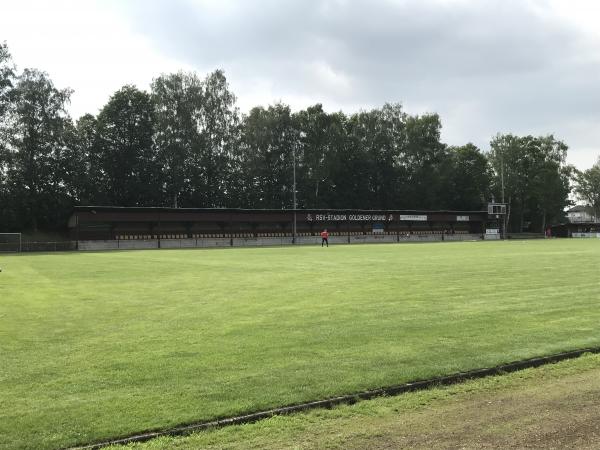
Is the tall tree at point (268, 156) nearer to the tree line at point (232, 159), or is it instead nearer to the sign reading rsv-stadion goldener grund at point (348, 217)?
the tree line at point (232, 159)

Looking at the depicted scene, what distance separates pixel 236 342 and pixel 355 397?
3.08 meters

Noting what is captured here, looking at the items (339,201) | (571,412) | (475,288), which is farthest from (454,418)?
(339,201)

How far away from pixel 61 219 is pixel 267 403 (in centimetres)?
6979

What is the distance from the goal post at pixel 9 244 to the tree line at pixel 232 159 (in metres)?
→ 12.6

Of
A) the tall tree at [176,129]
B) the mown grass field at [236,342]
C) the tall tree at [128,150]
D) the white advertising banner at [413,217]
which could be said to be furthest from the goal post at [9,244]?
the white advertising banner at [413,217]

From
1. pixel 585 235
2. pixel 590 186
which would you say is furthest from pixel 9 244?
pixel 590 186

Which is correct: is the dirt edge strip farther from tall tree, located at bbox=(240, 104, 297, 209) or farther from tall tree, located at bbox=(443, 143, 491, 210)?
tall tree, located at bbox=(443, 143, 491, 210)

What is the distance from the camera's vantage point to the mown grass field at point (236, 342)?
5.63 metres

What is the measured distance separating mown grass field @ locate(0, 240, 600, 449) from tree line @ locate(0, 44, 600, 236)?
2229 inches

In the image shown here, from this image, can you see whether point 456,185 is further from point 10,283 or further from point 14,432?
point 14,432

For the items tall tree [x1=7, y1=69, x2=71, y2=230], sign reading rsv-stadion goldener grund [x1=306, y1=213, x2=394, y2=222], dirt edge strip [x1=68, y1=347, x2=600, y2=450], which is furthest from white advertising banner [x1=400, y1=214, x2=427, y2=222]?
dirt edge strip [x1=68, y1=347, x2=600, y2=450]

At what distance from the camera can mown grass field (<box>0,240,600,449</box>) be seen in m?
5.63

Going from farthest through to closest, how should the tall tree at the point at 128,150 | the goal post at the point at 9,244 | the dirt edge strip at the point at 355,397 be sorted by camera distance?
the tall tree at the point at 128,150 → the goal post at the point at 9,244 → the dirt edge strip at the point at 355,397

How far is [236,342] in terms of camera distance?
335 inches
